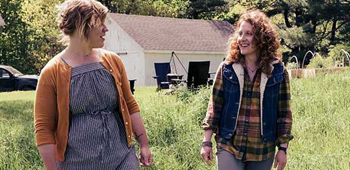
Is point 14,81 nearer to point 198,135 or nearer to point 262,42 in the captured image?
point 198,135

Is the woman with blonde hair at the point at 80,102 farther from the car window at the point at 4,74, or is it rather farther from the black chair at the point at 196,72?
the car window at the point at 4,74

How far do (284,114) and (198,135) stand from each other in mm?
3112

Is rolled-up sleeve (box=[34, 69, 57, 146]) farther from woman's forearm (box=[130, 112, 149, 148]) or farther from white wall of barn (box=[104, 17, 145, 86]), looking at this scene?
white wall of barn (box=[104, 17, 145, 86])

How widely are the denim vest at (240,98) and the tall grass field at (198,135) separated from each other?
65.0 inches

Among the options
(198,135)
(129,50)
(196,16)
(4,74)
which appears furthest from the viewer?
(196,16)

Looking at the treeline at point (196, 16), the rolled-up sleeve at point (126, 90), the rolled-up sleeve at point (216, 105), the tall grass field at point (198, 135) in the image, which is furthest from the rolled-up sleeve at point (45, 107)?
the treeline at point (196, 16)

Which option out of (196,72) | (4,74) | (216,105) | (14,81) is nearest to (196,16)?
(14,81)

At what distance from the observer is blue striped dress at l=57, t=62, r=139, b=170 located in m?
2.95

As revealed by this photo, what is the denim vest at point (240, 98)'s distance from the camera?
338cm

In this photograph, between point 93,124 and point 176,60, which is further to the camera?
point 176,60

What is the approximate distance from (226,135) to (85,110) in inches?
37.8

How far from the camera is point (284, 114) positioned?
345 centimetres

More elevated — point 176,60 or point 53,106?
point 53,106

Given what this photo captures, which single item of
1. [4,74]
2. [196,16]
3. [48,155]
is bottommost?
[4,74]
